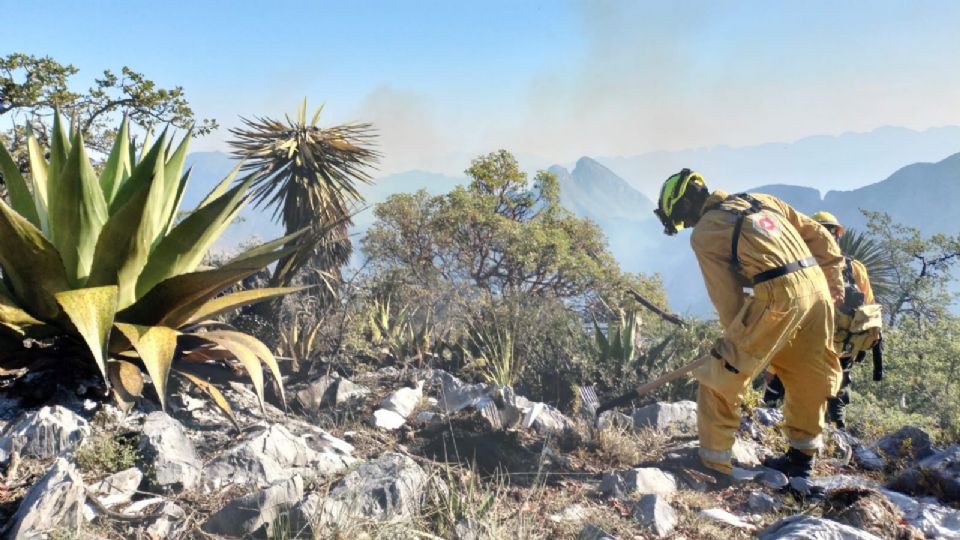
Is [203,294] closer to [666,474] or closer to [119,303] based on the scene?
[119,303]

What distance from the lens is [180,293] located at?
2.91 metres

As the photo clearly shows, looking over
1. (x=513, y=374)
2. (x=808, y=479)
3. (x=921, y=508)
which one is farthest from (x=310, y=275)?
(x=921, y=508)

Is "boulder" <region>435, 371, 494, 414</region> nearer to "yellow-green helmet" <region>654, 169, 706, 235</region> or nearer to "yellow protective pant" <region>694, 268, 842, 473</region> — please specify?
"yellow protective pant" <region>694, 268, 842, 473</region>

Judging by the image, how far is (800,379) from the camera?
3.77 metres

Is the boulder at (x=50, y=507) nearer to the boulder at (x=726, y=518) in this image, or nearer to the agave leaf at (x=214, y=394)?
the agave leaf at (x=214, y=394)

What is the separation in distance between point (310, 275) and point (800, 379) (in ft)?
20.9

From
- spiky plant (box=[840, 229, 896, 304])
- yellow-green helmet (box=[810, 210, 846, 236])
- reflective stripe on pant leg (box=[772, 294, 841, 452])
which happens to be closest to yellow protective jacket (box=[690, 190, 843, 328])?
reflective stripe on pant leg (box=[772, 294, 841, 452])

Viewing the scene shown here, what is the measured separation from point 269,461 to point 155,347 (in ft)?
2.46

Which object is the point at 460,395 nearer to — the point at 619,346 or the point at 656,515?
the point at 656,515

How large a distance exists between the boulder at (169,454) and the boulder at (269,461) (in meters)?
0.08

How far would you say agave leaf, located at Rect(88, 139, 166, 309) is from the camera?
2.65 m

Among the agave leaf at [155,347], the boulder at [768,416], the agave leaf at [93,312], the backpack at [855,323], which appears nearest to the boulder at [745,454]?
the boulder at [768,416]

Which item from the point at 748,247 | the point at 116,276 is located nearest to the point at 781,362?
the point at 748,247

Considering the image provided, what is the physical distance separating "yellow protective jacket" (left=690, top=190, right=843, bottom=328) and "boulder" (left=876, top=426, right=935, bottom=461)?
1.25 m
